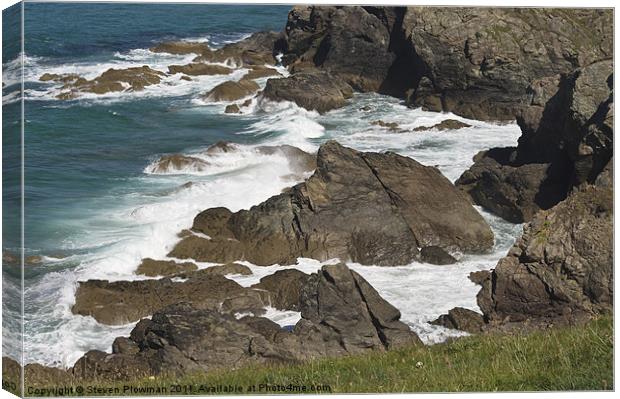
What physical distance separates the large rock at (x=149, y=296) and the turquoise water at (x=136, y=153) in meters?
0.31

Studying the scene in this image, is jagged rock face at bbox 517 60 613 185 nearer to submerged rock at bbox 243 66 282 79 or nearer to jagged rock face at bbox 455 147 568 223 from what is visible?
jagged rock face at bbox 455 147 568 223

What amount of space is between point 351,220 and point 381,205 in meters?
1.43

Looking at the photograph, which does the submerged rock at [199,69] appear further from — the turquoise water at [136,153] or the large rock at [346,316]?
the large rock at [346,316]

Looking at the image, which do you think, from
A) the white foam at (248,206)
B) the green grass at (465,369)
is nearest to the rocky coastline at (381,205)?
the white foam at (248,206)

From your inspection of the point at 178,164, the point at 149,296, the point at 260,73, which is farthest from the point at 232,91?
the point at 149,296

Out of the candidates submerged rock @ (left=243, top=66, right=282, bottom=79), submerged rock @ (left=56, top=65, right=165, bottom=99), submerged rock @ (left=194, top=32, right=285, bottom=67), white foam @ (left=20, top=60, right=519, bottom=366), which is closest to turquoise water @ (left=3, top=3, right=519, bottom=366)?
white foam @ (left=20, top=60, right=519, bottom=366)

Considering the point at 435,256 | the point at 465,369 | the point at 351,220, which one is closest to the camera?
the point at 465,369

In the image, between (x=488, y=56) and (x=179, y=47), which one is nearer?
(x=179, y=47)

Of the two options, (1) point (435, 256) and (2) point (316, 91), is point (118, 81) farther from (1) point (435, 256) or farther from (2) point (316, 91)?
(1) point (435, 256)

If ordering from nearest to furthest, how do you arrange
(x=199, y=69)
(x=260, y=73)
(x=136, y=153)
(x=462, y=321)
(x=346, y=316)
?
1. (x=346, y=316)
2. (x=462, y=321)
3. (x=136, y=153)
4. (x=199, y=69)
5. (x=260, y=73)

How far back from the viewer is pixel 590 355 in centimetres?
1426

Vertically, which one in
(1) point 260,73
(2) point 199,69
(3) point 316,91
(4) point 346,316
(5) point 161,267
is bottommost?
(5) point 161,267

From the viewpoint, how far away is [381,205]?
90.3 feet

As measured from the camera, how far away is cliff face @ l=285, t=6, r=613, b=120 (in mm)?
31016
